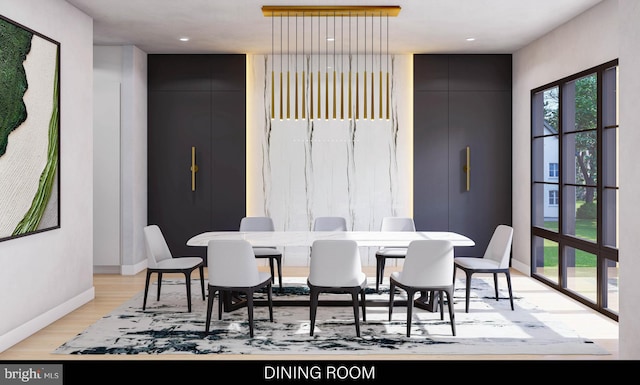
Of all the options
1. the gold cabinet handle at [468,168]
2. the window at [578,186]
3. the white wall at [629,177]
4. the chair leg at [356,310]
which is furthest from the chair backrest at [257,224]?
the white wall at [629,177]

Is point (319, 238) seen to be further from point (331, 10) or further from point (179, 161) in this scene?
point (179, 161)

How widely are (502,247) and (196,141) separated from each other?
4.54 meters

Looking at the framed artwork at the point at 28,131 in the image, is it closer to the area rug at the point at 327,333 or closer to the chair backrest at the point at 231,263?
the area rug at the point at 327,333

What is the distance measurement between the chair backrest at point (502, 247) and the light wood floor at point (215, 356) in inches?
28.1

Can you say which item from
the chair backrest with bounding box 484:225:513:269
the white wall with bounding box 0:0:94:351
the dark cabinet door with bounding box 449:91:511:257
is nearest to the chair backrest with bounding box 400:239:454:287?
the chair backrest with bounding box 484:225:513:269

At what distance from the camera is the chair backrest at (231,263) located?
13.1ft

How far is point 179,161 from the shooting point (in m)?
7.47

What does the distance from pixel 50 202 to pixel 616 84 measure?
17.3 feet

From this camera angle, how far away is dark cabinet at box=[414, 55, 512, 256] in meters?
7.47

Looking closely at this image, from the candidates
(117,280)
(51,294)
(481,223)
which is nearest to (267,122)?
(117,280)

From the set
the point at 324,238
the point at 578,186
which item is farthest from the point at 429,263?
the point at 578,186

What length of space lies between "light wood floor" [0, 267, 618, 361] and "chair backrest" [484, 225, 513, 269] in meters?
0.71

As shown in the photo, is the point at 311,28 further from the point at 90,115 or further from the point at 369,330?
the point at 369,330

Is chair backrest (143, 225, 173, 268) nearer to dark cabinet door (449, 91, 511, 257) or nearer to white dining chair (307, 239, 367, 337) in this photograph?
white dining chair (307, 239, 367, 337)
